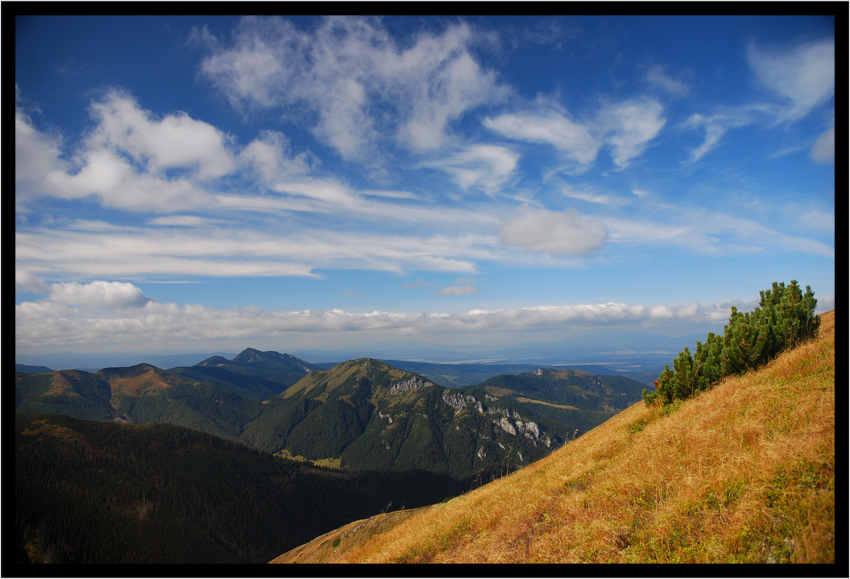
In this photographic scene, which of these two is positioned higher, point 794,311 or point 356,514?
point 794,311

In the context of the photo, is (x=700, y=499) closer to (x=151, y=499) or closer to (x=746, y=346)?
(x=746, y=346)

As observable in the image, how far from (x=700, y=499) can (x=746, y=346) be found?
47.0ft

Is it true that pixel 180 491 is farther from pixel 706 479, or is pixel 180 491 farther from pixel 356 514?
pixel 706 479

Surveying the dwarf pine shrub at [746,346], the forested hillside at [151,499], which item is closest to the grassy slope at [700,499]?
the dwarf pine shrub at [746,346]

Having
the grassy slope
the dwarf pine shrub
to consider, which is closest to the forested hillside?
the dwarf pine shrub

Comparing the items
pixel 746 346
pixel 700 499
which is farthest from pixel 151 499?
pixel 746 346

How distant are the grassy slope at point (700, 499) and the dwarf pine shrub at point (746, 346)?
3982 millimetres

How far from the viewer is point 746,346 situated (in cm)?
1711

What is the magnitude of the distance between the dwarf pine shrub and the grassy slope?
398 centimetres

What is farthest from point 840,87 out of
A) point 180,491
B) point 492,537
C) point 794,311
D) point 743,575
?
point 180,491

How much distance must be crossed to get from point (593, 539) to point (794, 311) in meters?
19.7

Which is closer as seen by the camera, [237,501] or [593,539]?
[593,539]

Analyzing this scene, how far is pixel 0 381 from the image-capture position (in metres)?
8.73

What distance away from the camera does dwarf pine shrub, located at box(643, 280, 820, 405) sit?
17.3 meters
